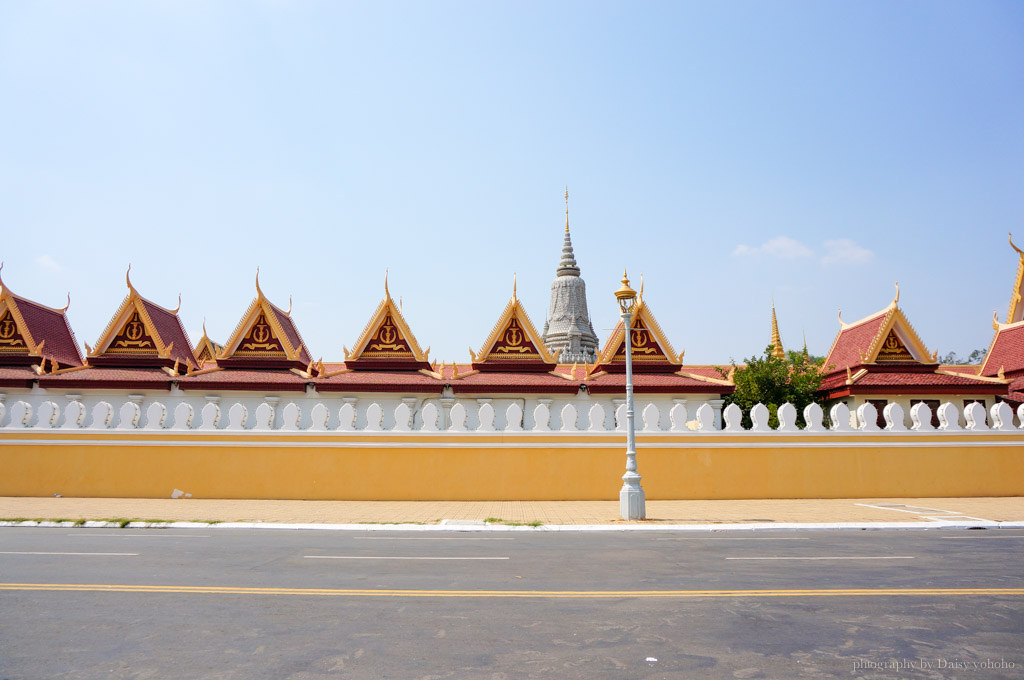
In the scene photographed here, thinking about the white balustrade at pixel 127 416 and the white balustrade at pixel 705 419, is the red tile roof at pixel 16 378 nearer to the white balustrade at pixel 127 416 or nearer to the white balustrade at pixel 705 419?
the white balustrade at pixel 127 416

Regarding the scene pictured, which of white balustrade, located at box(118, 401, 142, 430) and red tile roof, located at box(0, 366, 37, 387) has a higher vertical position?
red tile roof, located at box(0, 366, 37, 387)

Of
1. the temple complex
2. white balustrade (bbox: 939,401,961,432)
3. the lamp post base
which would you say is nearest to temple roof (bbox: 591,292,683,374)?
the temple complex

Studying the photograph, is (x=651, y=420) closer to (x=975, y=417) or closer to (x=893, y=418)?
(x=893, y=418)

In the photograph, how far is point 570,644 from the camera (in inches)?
177

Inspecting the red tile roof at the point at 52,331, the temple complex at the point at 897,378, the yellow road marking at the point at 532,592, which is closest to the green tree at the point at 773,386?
the temple complex at the point at 897,378

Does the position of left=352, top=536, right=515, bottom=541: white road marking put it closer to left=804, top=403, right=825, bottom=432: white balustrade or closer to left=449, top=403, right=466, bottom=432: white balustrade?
left=449, top=403, right=466, bottom=432: white balustrade

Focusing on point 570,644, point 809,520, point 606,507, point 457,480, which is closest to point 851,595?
point 570,644

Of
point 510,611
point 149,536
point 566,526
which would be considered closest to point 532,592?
point 510,611

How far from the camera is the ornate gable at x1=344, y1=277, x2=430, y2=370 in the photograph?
21578 millimetres

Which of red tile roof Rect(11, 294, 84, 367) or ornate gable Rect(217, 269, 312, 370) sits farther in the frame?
red tile roof Rect(11, 294, 84, 367)

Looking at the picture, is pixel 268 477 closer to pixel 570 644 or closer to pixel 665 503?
pixel 665 503

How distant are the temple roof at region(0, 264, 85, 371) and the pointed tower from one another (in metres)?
25.6

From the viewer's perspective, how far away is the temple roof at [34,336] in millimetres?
21344

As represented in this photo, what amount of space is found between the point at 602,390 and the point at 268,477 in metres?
10.4
